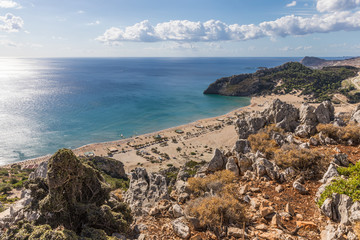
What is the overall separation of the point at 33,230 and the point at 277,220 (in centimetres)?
954

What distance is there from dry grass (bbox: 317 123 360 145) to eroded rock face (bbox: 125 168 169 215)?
48.4 ft

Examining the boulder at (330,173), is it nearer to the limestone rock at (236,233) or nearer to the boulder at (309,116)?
the limestone rock at (236,233)

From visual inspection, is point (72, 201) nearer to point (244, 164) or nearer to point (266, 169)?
point (244, 164)

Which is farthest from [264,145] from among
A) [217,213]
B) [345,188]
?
[217,213]

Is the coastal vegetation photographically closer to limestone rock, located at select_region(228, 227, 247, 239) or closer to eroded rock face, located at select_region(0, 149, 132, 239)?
limestone rock, located at select_region(228, 227, 247, 239)

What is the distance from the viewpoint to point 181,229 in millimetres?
8492

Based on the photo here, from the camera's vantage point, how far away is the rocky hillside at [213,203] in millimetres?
→ 7312

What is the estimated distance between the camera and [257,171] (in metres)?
12.9

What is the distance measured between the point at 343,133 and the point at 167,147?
136ft

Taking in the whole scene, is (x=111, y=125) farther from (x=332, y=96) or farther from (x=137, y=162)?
(x=332, y=96)

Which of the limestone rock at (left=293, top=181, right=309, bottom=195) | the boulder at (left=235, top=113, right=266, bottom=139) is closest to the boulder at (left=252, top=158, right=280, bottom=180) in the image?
the limestone rock at (left=293, top=181, right=309, bottom=195)

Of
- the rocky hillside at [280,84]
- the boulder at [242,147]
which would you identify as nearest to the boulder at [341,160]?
the boulder at [242,147]

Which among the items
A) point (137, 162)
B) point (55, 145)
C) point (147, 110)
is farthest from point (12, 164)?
point (147, 110)

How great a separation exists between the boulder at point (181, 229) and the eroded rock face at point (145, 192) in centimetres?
272
